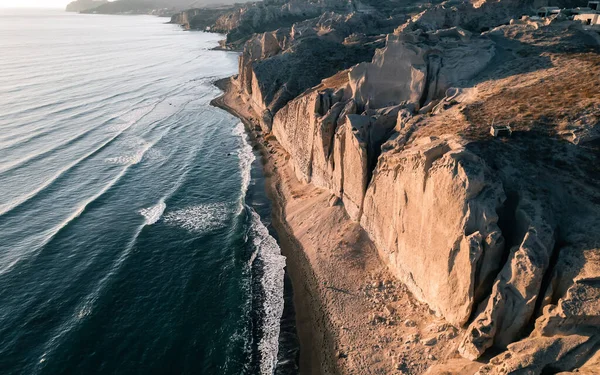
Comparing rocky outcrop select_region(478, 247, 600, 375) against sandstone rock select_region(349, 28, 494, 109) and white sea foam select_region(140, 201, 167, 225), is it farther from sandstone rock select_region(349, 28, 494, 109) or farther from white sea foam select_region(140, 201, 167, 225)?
white sea foam select_region(140, 201, 167, 225)

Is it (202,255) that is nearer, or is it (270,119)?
(202,255)

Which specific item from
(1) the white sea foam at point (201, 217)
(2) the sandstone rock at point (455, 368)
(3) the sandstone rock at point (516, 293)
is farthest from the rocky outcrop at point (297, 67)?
(2) the sandstone rock at point (455, 368)

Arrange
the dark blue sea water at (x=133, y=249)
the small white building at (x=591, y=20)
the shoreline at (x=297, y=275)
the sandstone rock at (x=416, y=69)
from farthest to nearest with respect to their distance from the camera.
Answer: the small white building at (x=591, y=20) → the sandstone rock at (x=416, y=69) → the dark blue sea water at (x=133, y=249) → the shoreline at (x=297, y=275)

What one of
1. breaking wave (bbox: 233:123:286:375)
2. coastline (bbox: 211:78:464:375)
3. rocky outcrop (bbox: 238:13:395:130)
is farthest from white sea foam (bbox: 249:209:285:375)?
rocky outcrop (bbox: 238:13:395:130)

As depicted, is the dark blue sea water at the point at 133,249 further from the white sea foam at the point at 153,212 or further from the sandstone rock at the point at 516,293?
the sandstone rock at the point at 516,293

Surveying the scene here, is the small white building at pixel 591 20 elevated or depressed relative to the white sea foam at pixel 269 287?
elevated

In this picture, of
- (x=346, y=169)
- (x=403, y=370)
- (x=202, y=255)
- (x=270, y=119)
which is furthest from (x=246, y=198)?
(x=403, y=370)

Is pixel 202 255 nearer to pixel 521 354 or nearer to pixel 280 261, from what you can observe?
pixel 280 261

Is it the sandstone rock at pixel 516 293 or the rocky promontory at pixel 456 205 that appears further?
the rocky promontory at pixel 456 205
